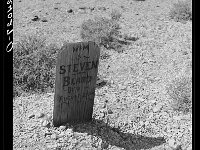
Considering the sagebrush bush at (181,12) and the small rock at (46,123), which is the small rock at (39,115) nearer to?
the small rock at (46,123)

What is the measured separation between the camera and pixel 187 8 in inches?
385

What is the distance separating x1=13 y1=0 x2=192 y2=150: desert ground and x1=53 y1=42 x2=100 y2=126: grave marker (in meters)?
0.17

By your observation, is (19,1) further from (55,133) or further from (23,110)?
(55,133)

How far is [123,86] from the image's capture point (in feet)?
19.8

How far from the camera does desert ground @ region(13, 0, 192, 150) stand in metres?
4.26

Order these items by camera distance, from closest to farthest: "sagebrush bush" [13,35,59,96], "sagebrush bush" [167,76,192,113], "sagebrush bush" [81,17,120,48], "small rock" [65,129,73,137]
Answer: "small rock" [65,129,73,137] < "sagebrush bush" [167,76,192,113] < "sagebrush bush" [13,35,59,96] < "sagebrush bush" [81,17,120,48]

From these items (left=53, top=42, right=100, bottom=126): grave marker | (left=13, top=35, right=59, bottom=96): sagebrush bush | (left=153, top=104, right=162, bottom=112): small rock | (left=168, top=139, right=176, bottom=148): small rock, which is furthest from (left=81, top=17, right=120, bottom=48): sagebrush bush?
(left=168, top=139, right=176, bottom=148): small rock

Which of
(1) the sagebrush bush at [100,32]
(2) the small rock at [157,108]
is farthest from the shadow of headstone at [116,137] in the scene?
(1) the sagebrush bush at [100,32]

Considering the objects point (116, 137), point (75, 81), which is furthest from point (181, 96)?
point (75, 81)

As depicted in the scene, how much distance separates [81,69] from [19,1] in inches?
276

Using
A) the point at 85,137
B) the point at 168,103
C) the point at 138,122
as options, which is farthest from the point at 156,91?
the point at 85,137
